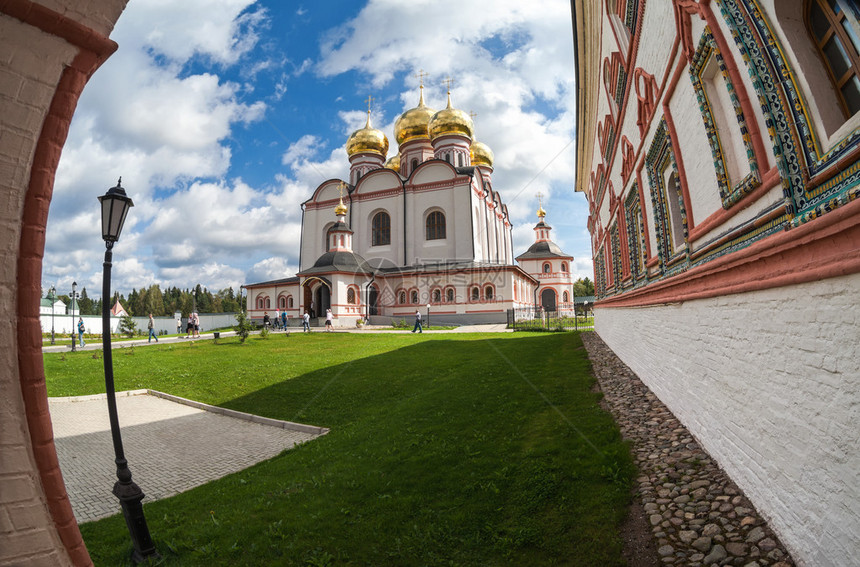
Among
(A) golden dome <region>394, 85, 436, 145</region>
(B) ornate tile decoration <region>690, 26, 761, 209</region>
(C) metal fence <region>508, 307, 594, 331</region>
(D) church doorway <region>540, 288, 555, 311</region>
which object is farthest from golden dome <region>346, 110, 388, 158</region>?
(B) ornate tile decoration <region>690, 26, 761, 209</region>

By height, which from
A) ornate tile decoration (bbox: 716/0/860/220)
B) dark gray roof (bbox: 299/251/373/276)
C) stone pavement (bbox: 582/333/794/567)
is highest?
dark gray roof (bbox: 299/251/373/276)

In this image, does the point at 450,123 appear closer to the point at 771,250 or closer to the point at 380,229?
the point at 380,229

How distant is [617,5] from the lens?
7.14 m

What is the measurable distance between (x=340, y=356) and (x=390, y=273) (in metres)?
17.7

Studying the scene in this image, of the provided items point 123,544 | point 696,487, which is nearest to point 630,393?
point 696,487

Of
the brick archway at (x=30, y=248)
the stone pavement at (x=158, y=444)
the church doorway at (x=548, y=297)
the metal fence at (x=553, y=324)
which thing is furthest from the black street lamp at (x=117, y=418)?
the church doorway at (x=548, y=297)

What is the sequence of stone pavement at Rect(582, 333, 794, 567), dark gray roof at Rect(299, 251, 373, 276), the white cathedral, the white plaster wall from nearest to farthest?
the white plaster wall, stone pavement at Rect(582, 333, 794, 567), dark gray roof at Rect(299, 251, 373, 276), the white cathedral

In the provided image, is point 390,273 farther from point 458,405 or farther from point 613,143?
point 458,405

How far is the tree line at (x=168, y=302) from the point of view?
234ft

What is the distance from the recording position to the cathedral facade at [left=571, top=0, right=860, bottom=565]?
2.02 metres

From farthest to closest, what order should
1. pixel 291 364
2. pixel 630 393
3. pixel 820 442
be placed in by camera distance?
pixel 291 364 → pixel 630 393 → pixel 820 442

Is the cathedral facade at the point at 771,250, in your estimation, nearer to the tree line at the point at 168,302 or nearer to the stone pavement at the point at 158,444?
the stone pavement at the point at 158,444

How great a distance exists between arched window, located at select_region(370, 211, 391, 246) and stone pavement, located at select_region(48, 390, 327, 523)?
26.5 meters

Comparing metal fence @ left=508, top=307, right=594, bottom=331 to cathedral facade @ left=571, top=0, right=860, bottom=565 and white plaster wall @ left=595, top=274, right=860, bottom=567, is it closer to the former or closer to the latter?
cathedral facade @ left=571, top=0, right=860, bottom=565
